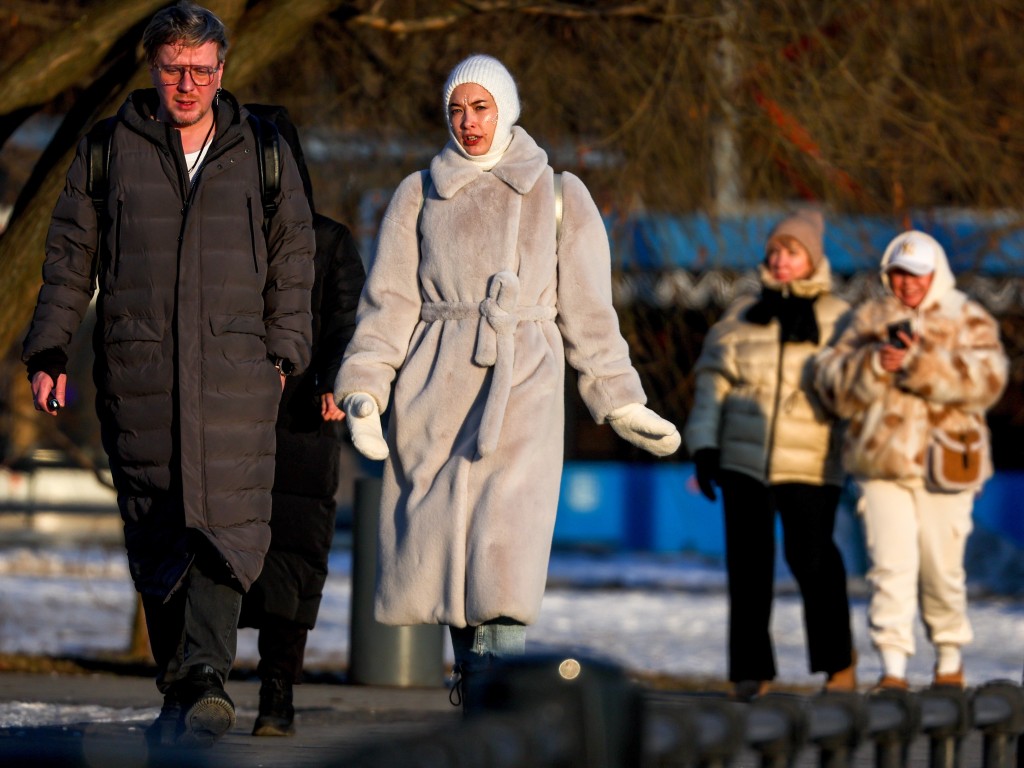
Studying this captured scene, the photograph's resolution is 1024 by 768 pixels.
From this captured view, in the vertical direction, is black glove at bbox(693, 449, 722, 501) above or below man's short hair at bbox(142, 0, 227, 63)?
below

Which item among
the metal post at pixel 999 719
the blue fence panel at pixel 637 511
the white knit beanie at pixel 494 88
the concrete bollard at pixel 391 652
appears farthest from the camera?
the blue fence panel at pixel 637 511

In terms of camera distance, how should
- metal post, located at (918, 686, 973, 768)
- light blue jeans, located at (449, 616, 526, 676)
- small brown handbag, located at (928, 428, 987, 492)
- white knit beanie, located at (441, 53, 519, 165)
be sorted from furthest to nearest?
small brown handbag, located at (928, 428, 987, 492), white knit beanie, located at (441, 53, 519, 165), light blue jeans, located at (449, 616, 526, 676), metal post, located at (918, 686, 973, 768)

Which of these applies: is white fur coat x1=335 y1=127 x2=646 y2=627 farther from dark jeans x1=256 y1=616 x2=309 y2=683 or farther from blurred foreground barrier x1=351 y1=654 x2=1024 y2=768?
blurred foreground barrier x1=351 y1=654 x2=1024 y2=768

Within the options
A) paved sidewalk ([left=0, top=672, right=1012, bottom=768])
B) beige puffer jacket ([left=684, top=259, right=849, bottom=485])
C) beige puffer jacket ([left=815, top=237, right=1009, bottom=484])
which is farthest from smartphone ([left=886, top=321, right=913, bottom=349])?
paved sidewalk ([left=0, top=672, right=1012, bottom=768])

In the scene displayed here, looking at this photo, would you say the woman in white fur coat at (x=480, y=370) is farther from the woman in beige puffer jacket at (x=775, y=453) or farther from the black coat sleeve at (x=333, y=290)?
the woman in beige puffer jacket at (x=775, y=453)

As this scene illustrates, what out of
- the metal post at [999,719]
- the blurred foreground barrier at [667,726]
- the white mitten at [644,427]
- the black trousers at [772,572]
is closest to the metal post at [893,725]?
the blurred foreground barrier at [667,726]

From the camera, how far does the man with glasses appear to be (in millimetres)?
4891

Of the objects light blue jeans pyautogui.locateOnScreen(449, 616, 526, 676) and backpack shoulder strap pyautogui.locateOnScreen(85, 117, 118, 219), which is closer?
light blue jeans pyautogui.locateOnScreen(449, 616, 526, 676)

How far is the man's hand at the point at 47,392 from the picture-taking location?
493cm

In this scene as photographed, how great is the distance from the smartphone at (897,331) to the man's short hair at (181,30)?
11.1ft

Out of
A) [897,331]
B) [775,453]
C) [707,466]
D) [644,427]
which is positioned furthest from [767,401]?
[644,427]

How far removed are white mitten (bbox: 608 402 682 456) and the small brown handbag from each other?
279 centimetres

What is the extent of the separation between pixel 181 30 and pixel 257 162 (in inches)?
15.0

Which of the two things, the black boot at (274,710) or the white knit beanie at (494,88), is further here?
the black boot at (274,710)
